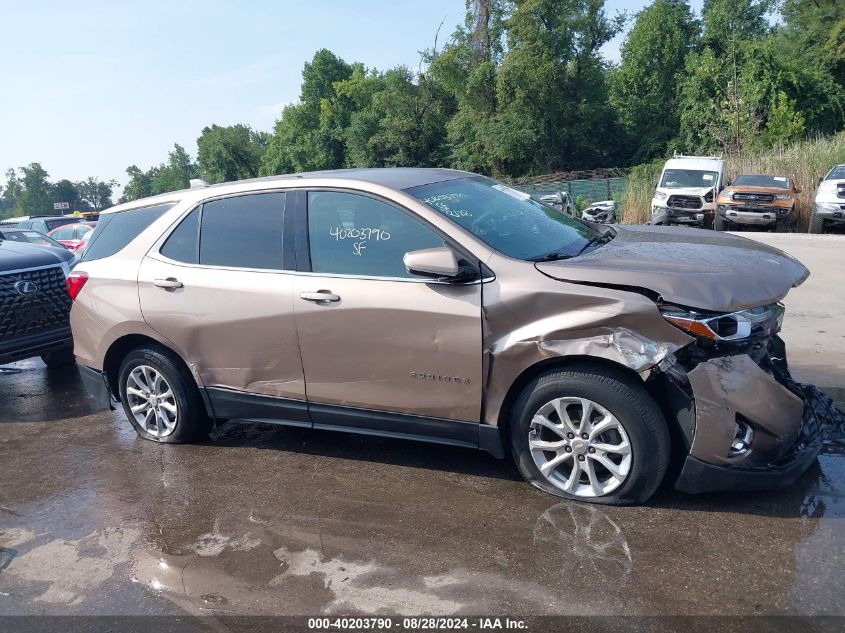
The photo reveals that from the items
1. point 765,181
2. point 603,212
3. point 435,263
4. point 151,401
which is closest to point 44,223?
point 603,212

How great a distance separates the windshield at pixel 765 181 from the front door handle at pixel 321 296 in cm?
1618

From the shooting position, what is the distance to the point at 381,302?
157 inches

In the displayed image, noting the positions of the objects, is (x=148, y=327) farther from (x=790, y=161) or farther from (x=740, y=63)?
(x=740, y=63)

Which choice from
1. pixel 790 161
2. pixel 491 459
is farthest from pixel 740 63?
pixel 491 459

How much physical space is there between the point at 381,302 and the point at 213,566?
5.31ft

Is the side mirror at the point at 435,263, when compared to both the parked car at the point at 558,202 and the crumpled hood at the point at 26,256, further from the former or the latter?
the crumpled hood at the point at 26,256

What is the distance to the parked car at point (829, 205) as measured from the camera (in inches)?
575

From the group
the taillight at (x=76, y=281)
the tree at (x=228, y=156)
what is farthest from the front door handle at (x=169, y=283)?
the tree at (x=228, y=156)

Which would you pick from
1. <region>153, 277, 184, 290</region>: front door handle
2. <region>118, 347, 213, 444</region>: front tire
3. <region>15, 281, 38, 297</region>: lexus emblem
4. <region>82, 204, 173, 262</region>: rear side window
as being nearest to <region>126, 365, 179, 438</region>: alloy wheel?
<region>118, 347, 213, 444</region>: front tire

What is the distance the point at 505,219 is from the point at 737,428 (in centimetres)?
177

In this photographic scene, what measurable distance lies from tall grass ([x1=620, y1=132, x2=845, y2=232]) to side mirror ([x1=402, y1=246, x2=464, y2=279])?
53.1ft

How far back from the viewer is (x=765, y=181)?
17.7 m

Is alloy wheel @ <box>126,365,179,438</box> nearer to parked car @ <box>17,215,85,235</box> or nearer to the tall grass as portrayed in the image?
the tall grass

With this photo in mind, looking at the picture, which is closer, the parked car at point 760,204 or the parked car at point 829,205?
the parked car at point 829,205
